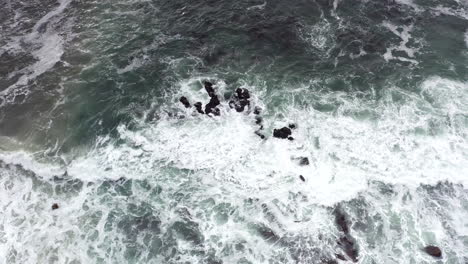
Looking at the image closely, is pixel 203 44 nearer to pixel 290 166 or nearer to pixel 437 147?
pixel 290 166

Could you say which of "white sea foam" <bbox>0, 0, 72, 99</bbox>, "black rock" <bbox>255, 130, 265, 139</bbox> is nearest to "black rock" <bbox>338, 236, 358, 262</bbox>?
"black rock" <bbox>255, 130, 265, 139</bbox>

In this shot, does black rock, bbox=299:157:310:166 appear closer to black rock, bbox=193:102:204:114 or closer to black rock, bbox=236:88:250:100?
black rock, bbox=236:88:250:100

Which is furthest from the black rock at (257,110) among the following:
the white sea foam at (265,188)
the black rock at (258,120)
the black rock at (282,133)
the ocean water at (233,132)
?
the black rock at (282,133)

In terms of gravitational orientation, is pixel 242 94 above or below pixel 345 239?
above

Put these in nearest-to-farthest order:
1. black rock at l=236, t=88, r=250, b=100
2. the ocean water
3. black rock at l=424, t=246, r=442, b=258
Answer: black rock at l=424, t=246, r=442, b=258
the ocean water
black rock at l=236, t=88, r=250, b=100

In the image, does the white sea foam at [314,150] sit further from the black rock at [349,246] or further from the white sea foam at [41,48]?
the white sea foam at [41,48]

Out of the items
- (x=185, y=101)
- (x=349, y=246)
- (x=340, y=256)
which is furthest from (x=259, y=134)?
(x=340, y=256)

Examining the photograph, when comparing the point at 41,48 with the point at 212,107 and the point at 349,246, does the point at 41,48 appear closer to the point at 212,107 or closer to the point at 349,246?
the point at 212,107
